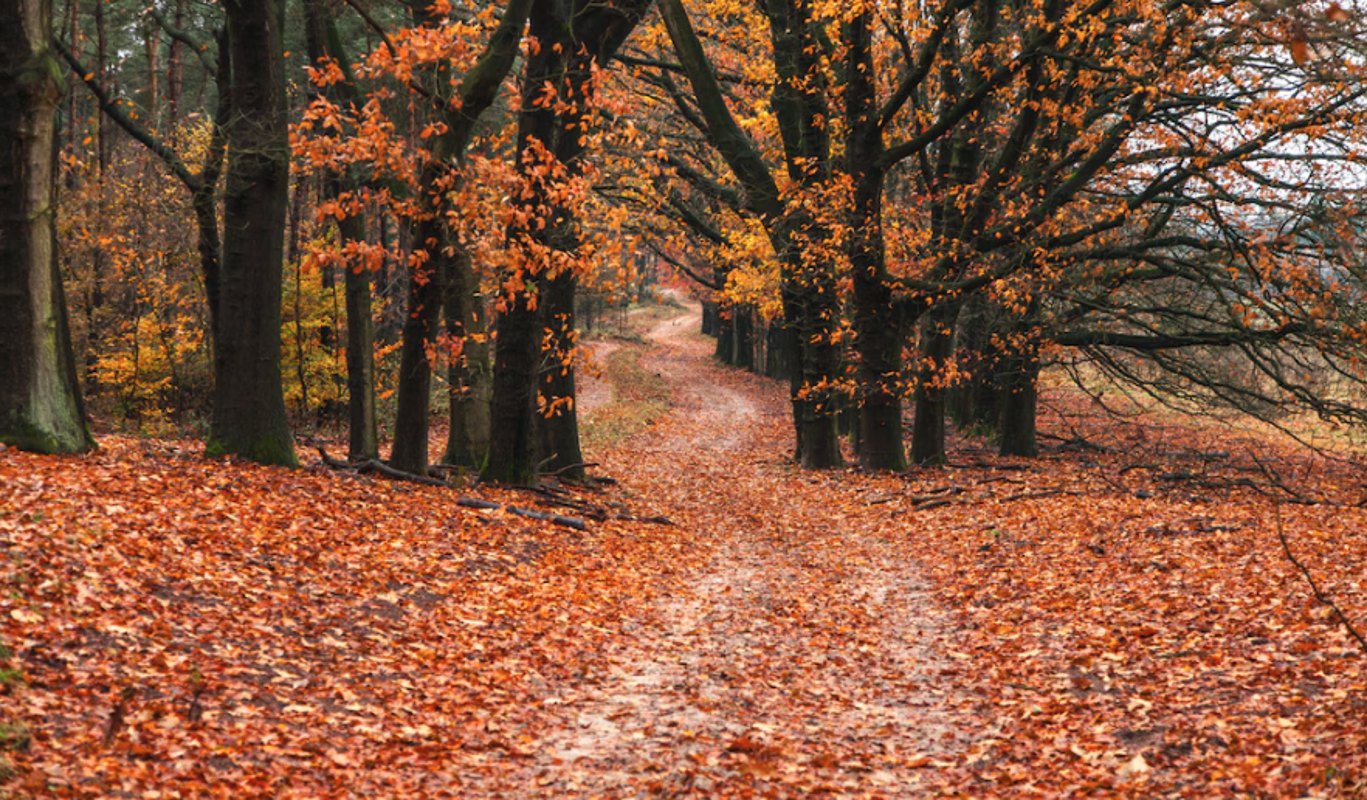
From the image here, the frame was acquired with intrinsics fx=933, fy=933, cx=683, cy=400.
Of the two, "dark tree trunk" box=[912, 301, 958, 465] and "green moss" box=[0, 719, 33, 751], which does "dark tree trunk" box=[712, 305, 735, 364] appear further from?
"green moss" box=[0, 719, 33, 751]

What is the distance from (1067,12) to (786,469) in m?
10.2

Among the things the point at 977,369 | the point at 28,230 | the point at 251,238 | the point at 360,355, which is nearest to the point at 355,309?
the point at 360,355

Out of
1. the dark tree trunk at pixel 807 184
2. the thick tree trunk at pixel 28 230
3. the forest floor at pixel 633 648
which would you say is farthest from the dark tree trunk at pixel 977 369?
the thick tree trunk at pixel 28 230

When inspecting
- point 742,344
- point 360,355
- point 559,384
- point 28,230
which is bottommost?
point 742,344

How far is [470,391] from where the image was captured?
50.1ft

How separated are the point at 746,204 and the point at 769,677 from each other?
13223 mm

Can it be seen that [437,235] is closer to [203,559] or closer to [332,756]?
[203,559]

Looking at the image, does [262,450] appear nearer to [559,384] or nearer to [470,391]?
[470,391]

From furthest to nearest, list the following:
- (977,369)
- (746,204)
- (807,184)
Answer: (977,369)
(746,204)
(807,184)

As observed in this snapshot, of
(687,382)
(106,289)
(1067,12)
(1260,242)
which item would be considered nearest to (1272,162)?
(1260,242)

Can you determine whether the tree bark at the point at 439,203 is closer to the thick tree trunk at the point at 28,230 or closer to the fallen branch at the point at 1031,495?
the thick tree trunk at the point at 28,230

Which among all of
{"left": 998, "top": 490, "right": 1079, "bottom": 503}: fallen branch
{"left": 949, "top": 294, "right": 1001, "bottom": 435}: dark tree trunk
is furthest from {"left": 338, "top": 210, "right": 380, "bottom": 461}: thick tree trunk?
{"left": 949, "top": 294, "right": 1001, "bottom": 435}: dark tree trunk

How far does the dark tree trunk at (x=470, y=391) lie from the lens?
14.5 metres

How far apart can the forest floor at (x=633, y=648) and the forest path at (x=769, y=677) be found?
0.13 feet
